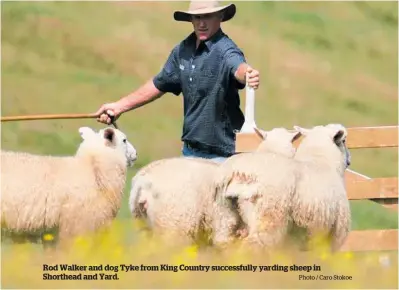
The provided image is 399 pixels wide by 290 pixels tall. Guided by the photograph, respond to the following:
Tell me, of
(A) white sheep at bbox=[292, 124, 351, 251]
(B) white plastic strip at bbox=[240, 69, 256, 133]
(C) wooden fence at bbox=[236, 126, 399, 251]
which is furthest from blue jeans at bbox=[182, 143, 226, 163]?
(C) wooden fence at bbox=[236, 126, 399, 251]

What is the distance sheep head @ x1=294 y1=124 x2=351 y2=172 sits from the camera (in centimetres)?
675

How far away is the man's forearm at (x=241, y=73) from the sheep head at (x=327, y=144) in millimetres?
569

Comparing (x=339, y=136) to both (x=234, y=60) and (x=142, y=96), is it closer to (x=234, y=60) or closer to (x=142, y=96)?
(x=234, y=60)

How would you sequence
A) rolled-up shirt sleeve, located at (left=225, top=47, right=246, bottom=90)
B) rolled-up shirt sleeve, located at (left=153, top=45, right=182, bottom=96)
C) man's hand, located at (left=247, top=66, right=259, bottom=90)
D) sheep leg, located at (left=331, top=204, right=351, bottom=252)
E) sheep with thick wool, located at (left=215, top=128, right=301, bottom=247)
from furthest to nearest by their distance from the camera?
1. rolled-up shirt sleeve, located at (left=153, top=45, right=182, bottom=96)
2. rolled-up shirt sleeve, located at (left=225, top=47, right=246, bottom=90)
3. man's hand, located at (left=247, top=66, right=259, bottom=90)
4. sheep leg, located at (left=331, top=204, right=351, bottom=252)
5. sheep with thick wool, located at (left=215, top=128, right=301, bottom=247)

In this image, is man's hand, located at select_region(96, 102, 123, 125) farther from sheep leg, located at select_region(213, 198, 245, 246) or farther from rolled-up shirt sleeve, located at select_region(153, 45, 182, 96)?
sheep leg, located at select_region(213, 198, 245, 246)

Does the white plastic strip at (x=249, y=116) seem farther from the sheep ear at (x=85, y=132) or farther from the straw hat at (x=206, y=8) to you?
the sheep ear at (x=85, y=132)

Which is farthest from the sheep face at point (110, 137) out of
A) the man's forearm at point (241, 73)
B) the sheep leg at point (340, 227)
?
the sheep leg at point (340, 227)

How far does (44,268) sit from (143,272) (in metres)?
0.73

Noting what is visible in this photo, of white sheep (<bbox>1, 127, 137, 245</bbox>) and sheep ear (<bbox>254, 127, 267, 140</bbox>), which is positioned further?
white sheep (<bbox>1, 127, 137, 245</bbox>)

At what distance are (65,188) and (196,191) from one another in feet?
3.90

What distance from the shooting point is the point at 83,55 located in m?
14.7

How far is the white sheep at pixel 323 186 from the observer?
20.1 ft

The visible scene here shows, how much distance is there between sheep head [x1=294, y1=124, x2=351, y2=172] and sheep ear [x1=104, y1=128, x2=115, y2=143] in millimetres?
1500

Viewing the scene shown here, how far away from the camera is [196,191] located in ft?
21.0
